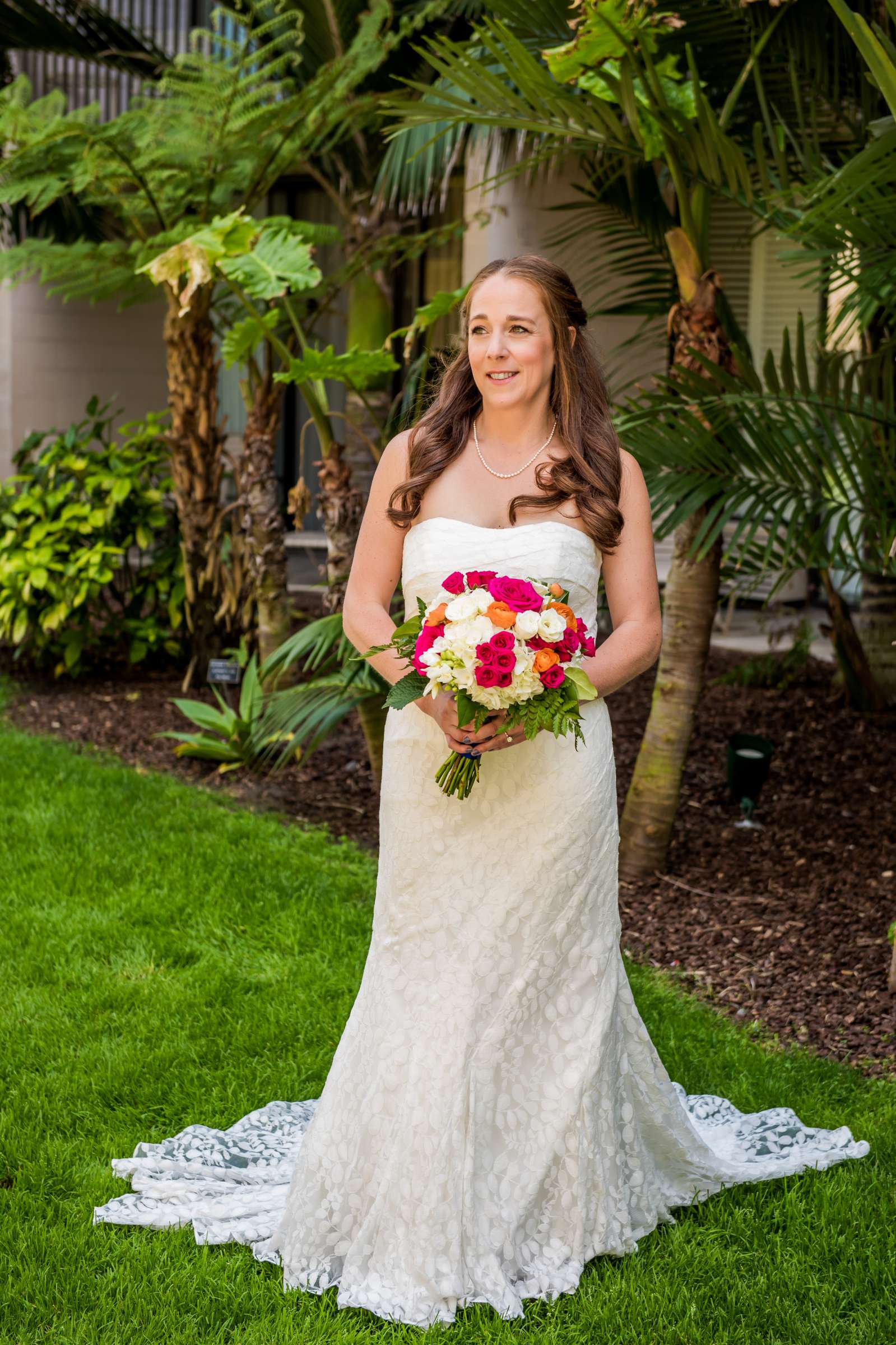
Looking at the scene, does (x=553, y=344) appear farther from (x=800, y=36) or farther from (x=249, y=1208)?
Answer: (x=800, y=36)

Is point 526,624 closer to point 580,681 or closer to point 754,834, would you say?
point 580,681

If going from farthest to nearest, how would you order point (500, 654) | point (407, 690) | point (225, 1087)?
point (225, 1087) → point (407, 690) → point (500, 654)

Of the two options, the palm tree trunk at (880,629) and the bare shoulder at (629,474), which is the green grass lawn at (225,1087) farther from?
the palm tree trunk at (880,629)

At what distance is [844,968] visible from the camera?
458cm

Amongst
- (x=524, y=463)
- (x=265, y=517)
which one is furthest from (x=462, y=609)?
(x=265, y=517)

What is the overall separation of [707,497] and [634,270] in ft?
5.99

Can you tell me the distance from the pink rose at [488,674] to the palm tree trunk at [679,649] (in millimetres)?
2565

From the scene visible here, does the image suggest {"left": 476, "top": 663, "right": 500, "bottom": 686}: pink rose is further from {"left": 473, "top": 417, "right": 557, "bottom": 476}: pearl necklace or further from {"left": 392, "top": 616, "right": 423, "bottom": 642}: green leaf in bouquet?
{"left": 473, "top": 417, "right": 557, "bottom": 476}: pearl necklace

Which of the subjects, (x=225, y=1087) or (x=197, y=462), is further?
(x=197, y=462)

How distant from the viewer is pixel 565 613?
8.50ft

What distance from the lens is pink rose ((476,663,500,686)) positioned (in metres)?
2.46

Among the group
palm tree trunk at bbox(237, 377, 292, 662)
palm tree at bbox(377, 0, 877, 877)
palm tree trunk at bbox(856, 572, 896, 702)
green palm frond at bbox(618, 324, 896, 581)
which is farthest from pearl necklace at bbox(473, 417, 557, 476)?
palm tree trunk at bbox(856, 572, 896, 702)

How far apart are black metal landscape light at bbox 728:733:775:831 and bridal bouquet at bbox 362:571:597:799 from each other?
3336 millimetres

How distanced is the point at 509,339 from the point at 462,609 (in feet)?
2.17
